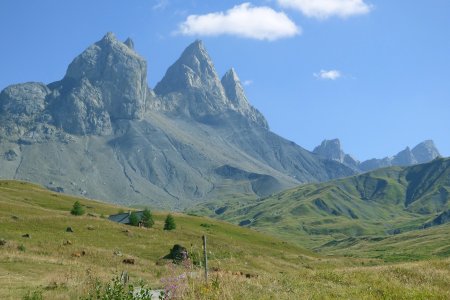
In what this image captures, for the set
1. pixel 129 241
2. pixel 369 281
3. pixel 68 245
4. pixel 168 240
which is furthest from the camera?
pixel 168 240

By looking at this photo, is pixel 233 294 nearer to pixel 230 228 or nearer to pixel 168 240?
pixel 168 240

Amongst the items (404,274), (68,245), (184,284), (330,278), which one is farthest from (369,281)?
(68,245)

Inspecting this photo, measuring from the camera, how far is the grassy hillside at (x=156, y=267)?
61.0 feet

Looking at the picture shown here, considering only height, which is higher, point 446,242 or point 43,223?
point 43,223

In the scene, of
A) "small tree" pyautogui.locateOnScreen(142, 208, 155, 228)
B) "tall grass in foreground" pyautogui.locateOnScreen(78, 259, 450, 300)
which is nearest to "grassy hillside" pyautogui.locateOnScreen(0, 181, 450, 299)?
"tall grass in foreground" pyautogui.locateOnScreen(78, 259, 450, 300)

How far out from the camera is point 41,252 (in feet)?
156

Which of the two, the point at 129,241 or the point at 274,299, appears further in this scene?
the point at 129,241

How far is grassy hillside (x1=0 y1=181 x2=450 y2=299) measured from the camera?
18.6m

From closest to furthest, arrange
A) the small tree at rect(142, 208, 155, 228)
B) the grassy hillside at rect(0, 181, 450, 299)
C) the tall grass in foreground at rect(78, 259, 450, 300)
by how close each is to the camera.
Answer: the tall grass in foreground at rect(78, 259, 450, 300), the grassy hillside at rect(0, 181, 450, 299), the small tree at rect(142, 208, 155, 228)

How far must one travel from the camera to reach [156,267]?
4831cm

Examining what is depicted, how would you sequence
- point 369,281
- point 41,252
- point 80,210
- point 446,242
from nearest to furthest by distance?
1. point 369,281
2. point 41,252
3. point 80,210
4. point 446,242

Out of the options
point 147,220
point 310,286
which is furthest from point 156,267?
point 147,220

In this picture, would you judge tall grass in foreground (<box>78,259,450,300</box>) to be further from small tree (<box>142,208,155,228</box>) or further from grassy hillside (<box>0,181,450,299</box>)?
small tree (<box>142,208,155,228</box>)

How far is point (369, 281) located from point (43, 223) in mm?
51438
